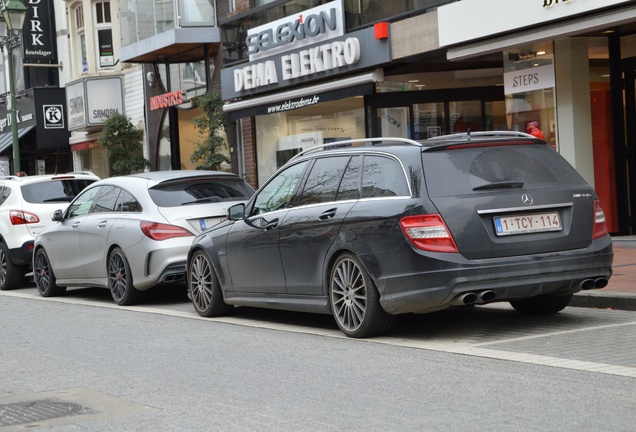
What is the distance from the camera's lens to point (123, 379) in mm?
7684

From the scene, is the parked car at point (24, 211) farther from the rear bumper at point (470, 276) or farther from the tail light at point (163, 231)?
the rear bumper at point (470, 276)

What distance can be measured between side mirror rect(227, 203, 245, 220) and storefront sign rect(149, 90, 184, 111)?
53.0 feet

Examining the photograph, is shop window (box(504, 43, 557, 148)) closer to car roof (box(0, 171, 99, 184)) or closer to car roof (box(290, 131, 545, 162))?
car roof (box(0, 171, 99, 184))

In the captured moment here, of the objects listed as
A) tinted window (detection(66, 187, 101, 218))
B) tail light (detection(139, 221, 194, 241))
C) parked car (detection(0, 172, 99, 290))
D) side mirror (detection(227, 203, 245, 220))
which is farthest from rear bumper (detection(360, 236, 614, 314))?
parked car (detection(0, 172, 99, 290))

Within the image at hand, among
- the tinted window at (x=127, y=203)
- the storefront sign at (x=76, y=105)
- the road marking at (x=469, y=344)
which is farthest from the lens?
the storefront sign at (x=76, y=105)

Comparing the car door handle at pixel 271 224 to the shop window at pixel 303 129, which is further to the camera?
the shop window at pixel 303 129

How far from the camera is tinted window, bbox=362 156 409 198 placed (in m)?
8.69

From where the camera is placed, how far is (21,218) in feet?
54.6

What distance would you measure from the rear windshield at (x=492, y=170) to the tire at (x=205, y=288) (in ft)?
→ 10.7

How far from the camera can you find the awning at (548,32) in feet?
46.2

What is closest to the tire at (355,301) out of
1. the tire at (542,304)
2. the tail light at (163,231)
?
the tire at (542,304)

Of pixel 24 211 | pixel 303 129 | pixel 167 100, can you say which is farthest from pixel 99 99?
pixel 24 211

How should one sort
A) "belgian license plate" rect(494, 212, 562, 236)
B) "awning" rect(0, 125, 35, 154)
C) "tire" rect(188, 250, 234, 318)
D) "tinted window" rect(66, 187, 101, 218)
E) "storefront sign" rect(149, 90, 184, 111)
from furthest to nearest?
"awning" rect(0, 125, 35, 154) → "storefront sign" rect(149, 90, 184, 111) → "tinted window" rect(66, 187, 101, 218) → "tire" rect(188, 250, 234, 318) → "belgian license plate" rect(494, 212, 562, 236)

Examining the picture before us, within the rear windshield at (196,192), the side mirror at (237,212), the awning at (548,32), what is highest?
the awning at (548,32)
